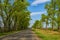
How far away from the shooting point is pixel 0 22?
52.2 metres

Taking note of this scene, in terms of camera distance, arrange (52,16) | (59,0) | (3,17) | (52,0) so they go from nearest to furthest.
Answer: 1. (59,0)
2. (3,17)
3. (52,0)
4. (52,16)

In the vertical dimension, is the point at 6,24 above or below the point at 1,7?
below

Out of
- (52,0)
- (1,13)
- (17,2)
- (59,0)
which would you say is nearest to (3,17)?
(1,13)

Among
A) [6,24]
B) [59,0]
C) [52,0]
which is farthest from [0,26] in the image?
[59,0]

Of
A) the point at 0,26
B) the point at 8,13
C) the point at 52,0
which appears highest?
the point at 52,0

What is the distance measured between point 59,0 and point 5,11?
890 inches

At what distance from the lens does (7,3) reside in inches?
2047

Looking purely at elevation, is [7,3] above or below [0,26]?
above

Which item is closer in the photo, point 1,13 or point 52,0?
point 1,13

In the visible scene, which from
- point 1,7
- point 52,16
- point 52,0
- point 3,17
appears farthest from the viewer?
point 52,16

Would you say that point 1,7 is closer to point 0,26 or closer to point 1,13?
point 1,13

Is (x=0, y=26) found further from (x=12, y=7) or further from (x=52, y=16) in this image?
(x=52, y=16)

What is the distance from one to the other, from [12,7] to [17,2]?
2.16 metres

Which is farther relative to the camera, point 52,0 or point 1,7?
point 52,0
